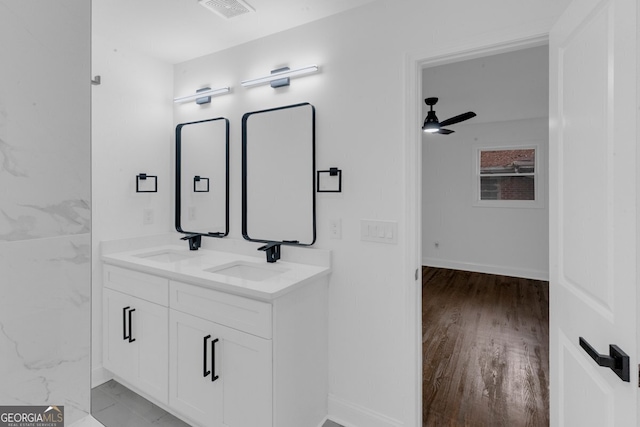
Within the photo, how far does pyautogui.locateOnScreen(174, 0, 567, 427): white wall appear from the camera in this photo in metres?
1.76

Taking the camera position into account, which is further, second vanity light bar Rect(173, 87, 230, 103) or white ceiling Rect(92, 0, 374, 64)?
second vanity light bar Rect(173, 87, 230, 103)

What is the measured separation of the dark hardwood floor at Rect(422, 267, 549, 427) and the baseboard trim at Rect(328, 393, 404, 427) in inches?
11.9

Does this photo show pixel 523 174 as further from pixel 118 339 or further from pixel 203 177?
pixel 118 339

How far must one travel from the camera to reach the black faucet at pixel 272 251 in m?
2.13

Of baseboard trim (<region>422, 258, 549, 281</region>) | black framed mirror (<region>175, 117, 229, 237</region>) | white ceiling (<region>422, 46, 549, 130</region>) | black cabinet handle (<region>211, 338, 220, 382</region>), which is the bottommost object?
baseboard trim (<region>422, 258, 549, 281</region>)

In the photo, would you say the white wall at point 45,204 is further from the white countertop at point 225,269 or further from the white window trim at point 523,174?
the white window trim at point 523,174

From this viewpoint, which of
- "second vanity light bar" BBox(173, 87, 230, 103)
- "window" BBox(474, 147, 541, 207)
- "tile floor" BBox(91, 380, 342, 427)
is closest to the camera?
"tile floor" BBox(91, 380, 342, 427)

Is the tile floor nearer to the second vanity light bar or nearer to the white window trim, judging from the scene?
the second vanity light bar

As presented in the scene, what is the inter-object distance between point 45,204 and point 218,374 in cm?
152

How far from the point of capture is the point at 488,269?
5.41 metres

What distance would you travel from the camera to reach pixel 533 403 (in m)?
2.11

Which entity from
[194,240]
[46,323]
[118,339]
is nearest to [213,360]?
[118,339]

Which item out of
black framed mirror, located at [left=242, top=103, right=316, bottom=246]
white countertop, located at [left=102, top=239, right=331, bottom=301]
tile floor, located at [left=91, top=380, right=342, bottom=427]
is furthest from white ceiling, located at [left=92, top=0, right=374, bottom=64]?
tile floor, located at [left=91, top=380, right=342, bottom=427]
